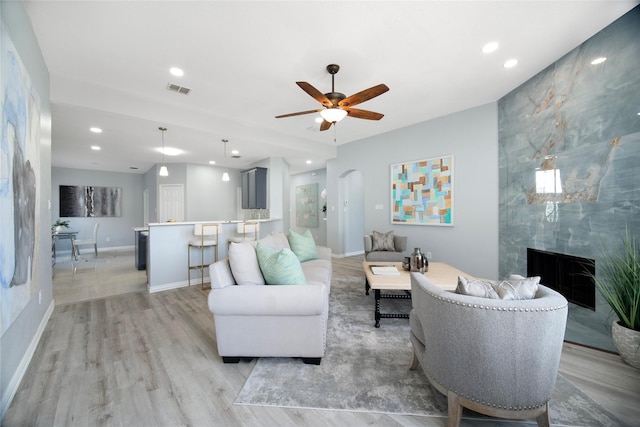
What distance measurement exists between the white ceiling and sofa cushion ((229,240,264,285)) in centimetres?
198

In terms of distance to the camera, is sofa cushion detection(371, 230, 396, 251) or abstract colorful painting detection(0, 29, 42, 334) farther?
sofa cushion detection(371, 230, 396, 251)

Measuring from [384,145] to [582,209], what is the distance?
3405 mm

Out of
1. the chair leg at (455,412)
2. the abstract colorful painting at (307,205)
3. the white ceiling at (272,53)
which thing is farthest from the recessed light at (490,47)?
the abstract colorful painting at (307,205)

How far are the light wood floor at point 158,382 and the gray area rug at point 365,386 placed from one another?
0.23 ft

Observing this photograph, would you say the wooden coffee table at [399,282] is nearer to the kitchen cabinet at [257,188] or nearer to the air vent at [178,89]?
the air vent at [178,89]

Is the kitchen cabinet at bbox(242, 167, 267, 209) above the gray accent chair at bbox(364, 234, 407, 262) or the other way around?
above

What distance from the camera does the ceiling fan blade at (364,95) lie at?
2478 mm

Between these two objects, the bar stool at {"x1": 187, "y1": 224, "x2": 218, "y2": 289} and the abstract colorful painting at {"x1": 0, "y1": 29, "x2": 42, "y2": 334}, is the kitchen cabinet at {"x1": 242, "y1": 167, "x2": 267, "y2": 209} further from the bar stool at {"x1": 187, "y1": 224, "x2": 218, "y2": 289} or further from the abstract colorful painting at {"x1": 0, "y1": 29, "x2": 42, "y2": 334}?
the abstract colorful painting at {"x1": 0, "y1": 29, "x2": 42, "y2": 334}

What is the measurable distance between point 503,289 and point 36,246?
3475 mm

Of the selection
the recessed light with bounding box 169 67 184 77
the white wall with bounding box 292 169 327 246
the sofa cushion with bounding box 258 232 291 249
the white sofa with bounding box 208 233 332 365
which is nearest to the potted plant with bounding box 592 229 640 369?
the white sofa with bounding box 208 233 332 365

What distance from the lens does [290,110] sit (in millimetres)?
4121

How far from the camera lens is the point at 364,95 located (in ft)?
8.47

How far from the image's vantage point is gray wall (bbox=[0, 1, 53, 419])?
1.62m

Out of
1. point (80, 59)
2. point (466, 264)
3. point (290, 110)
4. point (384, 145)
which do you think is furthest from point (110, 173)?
point (466, 264)
